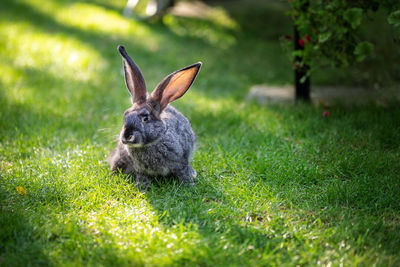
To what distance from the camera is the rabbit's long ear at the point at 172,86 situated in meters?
3.32

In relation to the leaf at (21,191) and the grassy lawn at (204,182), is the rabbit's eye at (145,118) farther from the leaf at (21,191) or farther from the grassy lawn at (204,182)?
the leaf at (21,191)

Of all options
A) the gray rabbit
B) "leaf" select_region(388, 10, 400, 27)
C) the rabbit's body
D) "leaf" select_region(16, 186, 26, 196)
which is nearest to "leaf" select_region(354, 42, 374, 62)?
"leaf" select_region(388, 10, 400, 27)

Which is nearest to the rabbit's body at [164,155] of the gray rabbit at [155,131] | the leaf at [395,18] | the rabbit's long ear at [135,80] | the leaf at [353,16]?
the gray rabbit at [155,131]

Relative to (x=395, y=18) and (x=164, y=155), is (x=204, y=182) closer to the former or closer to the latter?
(x=164, y=155)

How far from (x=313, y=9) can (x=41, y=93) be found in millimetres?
4236

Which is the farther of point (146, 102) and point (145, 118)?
point (146, 102)

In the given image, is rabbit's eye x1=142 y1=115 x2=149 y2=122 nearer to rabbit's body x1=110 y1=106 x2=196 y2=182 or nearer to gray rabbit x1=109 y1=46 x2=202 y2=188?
gray rabbit x1=109 y1=46 x2=202 y2=188

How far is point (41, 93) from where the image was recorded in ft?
19.3

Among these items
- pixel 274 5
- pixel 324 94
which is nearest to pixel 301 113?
pixel 324 94

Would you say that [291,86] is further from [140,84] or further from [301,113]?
[140,84]

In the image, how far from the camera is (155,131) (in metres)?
3.21

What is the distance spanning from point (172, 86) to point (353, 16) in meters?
2.31

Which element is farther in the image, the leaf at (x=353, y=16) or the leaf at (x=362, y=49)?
the leaf at (x=362, y=49)

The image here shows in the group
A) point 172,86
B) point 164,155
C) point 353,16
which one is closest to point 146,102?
point 172,86
